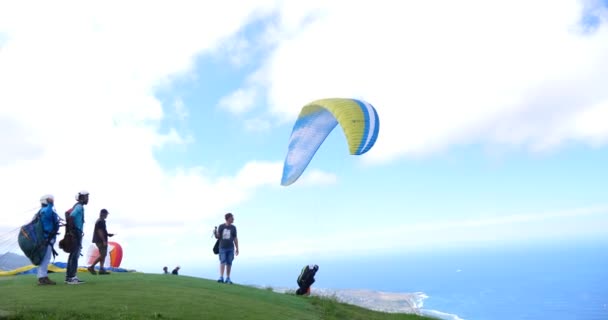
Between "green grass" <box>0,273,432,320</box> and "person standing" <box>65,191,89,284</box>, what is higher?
"person standing" <box>65,191,89,284</box>

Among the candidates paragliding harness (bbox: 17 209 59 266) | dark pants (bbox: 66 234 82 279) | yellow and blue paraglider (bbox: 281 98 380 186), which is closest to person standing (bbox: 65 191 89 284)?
dark pants (bbox: 66 234 82 279)

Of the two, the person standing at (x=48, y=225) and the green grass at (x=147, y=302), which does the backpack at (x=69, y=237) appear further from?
the green grass at (x=147, y=302)

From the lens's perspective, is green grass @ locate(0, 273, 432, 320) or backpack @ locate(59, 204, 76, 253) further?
backpack @ locate(59, 204, 76, 253)

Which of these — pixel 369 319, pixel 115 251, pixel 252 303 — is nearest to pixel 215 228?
pixel 252 303

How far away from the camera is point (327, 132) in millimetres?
19312

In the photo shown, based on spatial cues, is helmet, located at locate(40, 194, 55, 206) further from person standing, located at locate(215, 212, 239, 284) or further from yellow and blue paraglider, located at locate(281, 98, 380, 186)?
yellow and blue paraglider, located at locate(281, 98, 380, 186)

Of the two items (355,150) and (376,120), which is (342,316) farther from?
(376,120)

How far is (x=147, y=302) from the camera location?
31.9 feet

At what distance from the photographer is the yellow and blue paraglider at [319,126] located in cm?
1600

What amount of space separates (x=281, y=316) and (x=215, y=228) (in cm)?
556

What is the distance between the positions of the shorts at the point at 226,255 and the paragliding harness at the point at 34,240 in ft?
19.5

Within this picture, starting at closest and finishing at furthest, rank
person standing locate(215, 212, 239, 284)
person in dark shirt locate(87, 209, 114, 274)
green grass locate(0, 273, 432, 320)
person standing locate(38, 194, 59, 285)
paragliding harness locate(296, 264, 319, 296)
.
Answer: green grass locate(0, 273, 432, 320) → person standing locate(38, 194, 59, 285) → person in dark shirt locate(87, 209, 114, 274) → person standing locate(215, 212, 239, 284) → paragliding harness locate(296, 264, 319, 296)

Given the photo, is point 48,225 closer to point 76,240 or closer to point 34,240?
point 34,240

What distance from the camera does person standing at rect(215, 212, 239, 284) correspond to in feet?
50.5
